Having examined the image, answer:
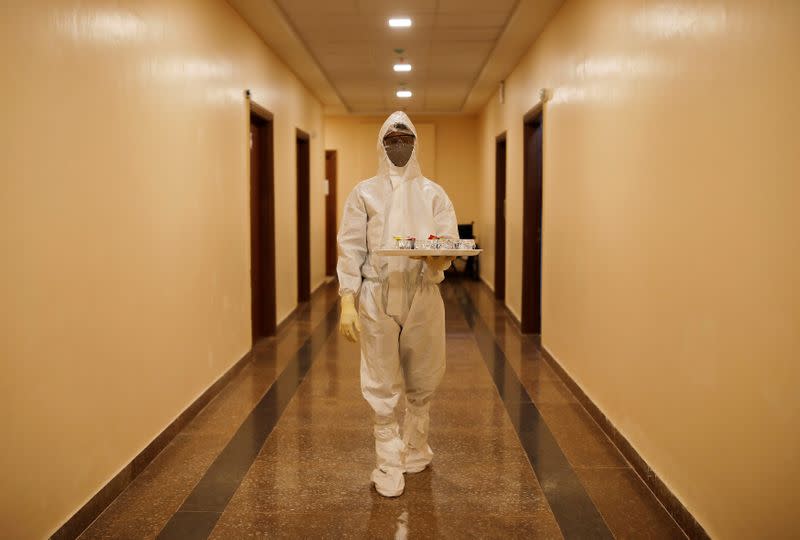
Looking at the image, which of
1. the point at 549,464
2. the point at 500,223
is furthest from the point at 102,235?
the point at 500,223

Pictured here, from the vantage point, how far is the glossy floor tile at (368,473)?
2529 mm

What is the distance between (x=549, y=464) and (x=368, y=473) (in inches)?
32.3

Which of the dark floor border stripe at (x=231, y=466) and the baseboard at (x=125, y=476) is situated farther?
the dark floor border stripe at (x=231, y=466)

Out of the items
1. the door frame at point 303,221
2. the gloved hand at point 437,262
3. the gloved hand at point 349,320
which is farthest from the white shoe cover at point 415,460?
the door frame at point 303,221

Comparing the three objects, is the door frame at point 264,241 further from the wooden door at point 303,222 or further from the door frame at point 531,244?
the door frame at point 531,244

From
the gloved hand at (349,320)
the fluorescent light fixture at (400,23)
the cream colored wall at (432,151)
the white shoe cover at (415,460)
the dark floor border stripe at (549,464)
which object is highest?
the fluorescent light fixture at (400,23)

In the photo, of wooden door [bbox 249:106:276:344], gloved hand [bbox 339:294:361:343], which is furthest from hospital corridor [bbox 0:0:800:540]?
wooden door [bbox 249:106:276:344]

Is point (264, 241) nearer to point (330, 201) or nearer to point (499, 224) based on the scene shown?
point (499, 224)

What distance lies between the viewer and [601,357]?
3.71 meters

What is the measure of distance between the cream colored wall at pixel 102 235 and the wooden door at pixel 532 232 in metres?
2.87

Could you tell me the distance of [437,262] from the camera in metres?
2.76

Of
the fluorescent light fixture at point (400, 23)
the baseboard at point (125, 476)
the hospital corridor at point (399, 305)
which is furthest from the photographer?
the fluorescent light fixture at point (400, 23)

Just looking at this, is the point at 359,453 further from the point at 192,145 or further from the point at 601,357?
the point at 192,145

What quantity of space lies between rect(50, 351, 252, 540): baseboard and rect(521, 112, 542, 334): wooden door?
3071 mm
